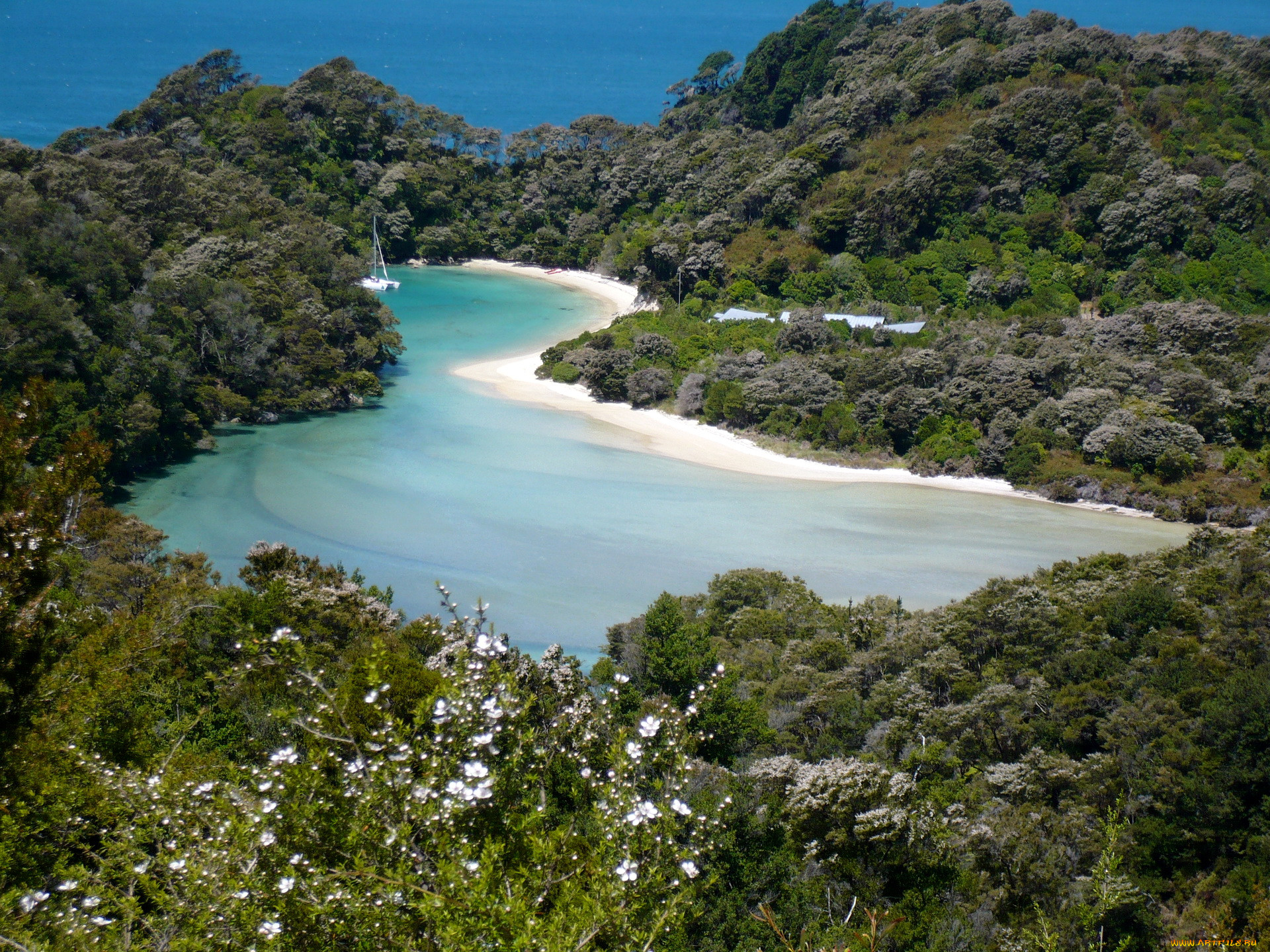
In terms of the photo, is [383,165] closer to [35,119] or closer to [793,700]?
[35,119]

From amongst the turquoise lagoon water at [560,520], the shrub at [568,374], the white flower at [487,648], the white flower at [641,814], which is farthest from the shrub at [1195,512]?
the white flower at [641,814]

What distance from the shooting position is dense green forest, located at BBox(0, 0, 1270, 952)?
199 inches

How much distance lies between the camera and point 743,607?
1661 cm

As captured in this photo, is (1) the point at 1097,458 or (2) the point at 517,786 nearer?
(2) the point at 517,786

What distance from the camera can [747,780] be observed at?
9.79 meters

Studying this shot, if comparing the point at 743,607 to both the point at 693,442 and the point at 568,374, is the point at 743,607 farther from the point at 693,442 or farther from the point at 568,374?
the point at 568,374

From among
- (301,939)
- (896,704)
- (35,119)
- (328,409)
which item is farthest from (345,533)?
(35,119)

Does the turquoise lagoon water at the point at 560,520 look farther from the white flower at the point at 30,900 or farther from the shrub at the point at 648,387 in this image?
the white flower at the point at 30,900

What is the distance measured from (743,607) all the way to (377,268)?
40.8 meters

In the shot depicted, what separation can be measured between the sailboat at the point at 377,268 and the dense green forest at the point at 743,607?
1.35m

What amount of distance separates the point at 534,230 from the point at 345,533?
128 ft

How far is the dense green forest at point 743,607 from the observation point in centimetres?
506

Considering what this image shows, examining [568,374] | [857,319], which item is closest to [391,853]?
[568,374]

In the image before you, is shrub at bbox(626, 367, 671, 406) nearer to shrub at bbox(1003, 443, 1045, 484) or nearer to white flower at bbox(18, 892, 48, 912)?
shrub at bbox(1003, 443, 1045, 484)
